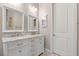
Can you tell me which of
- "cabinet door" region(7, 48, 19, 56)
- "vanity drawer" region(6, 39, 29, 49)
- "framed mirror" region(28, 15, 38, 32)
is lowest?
"cabinet door" region(7, 48, 19, 56)

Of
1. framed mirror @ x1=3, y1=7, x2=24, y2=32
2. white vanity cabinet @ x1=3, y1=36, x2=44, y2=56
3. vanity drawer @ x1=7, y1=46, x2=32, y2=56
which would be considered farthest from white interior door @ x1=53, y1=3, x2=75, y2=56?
framed mirror @ x1=3, y1=7, x2=24, y2=32

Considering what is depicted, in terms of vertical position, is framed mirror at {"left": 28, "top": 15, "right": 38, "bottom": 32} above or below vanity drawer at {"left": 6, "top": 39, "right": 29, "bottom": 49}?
above

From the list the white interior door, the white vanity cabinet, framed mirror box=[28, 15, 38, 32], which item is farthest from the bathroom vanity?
the white interior door

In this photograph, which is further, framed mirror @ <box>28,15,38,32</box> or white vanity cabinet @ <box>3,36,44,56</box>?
framed mirror @ <box>28,15,38,32</box>

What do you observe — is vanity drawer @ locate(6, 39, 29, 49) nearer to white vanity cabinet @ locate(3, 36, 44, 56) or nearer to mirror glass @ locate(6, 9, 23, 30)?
white vanity cabinet @ locate(3, 36, 44, 56)

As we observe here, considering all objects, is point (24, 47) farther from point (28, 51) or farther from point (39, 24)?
point (39, 24)

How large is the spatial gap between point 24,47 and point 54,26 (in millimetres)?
564

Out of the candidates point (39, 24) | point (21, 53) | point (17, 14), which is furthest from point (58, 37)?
point (17, 14)

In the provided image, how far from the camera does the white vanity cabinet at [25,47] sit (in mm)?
1475

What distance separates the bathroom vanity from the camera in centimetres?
148

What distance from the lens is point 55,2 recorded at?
155 centimetres

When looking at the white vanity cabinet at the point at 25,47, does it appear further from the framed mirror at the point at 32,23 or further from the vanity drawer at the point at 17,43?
the framed mirror at the point at 32,23

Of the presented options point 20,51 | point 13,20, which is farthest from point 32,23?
point 20,51

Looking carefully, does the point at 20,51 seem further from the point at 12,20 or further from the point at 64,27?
the point at 64,27
